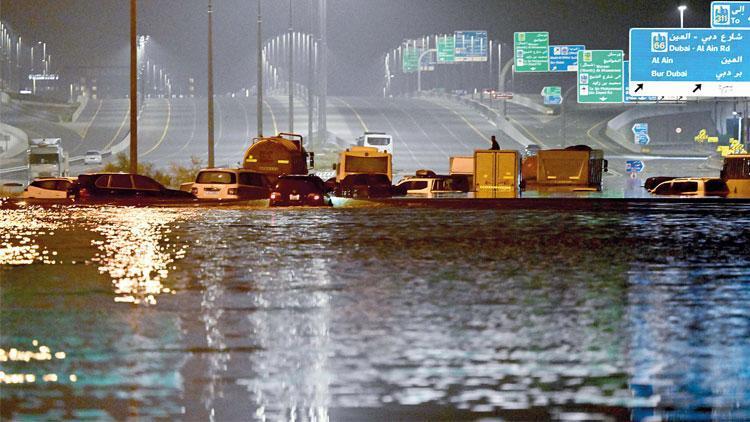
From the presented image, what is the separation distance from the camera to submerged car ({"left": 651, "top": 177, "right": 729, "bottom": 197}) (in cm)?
4995

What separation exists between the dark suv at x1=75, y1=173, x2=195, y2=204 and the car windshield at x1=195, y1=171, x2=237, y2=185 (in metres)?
1.68

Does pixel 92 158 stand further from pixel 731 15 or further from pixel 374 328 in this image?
pixel 374 328

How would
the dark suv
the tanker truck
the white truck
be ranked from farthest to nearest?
the white truck < the tanker truck < the dark suv

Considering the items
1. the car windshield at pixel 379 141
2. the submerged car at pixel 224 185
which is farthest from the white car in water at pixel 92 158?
the submerged car at pixel 224 185

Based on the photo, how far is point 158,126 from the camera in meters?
142

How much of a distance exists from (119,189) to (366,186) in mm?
9594

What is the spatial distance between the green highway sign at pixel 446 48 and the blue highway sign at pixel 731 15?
3393 inches

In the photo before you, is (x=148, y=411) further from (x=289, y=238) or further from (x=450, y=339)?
(x=289, y=238)

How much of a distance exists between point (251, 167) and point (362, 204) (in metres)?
12.0

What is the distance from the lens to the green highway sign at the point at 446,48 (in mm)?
154000

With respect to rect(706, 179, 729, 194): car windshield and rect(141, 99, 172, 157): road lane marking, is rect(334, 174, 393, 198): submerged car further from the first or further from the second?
rect(141, 99, 172, 157): road lane marking

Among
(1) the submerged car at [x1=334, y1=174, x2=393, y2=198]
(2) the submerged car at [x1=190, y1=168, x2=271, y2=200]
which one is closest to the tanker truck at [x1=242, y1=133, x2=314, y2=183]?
(1) the submerged car at [x1=334, y1=174, x2=393, y2=198]

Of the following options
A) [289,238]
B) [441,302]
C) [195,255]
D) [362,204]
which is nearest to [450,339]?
[441,302]

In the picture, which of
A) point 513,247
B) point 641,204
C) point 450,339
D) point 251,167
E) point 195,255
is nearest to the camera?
point 450,339
